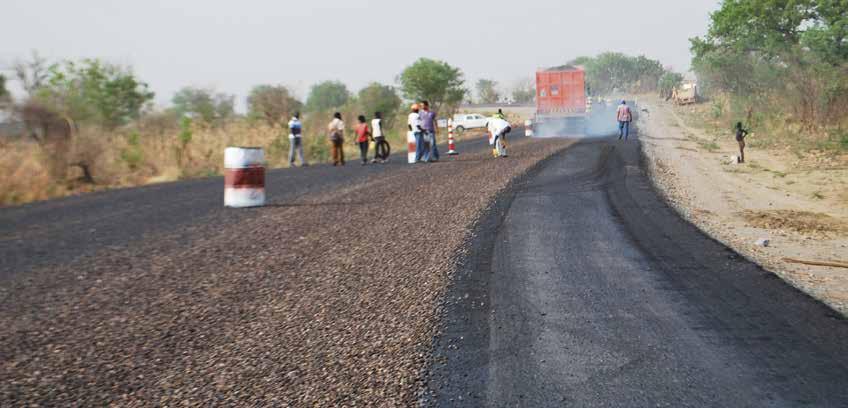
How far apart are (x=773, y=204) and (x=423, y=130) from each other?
425 inches

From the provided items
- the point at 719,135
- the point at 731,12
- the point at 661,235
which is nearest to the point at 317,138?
the point at 719,135

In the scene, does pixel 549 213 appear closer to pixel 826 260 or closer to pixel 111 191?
pixel 826 260

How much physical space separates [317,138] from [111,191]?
48.0 feet

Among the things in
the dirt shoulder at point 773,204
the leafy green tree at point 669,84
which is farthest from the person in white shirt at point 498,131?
the leafy green tree at point 669,84

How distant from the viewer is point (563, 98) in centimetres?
3925

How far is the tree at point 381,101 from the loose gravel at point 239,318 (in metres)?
49.6

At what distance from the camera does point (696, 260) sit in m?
7.81

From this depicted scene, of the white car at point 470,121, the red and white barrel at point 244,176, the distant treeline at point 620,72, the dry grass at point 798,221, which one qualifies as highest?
the distant treeline at point 620,72

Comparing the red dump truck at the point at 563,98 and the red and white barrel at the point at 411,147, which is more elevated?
the red dump truck at the point at 563,98

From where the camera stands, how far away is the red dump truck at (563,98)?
3897 cm

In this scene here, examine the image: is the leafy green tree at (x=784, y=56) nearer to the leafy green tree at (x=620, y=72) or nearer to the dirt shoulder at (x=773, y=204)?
the dirt shoulder at (x=773, y=204)

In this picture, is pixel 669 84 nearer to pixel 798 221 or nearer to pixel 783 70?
pixel 783 70

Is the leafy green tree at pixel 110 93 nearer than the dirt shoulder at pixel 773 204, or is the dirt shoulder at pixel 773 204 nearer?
the dirt shoulder at pixel 773 204

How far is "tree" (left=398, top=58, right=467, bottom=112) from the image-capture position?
71.6 metres
